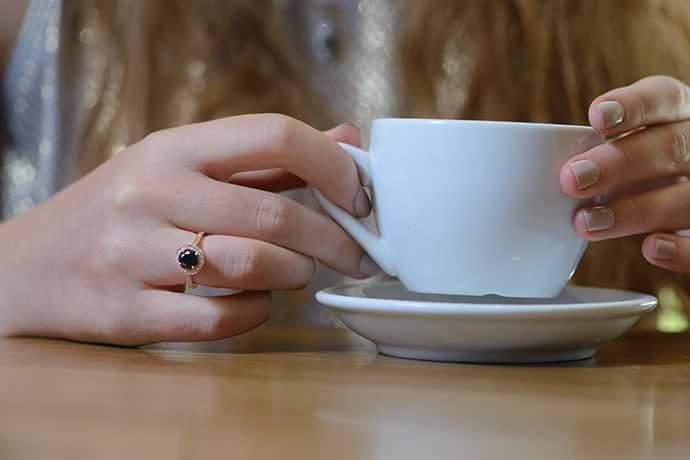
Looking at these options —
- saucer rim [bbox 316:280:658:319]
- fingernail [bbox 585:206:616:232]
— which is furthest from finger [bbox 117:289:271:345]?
fingernail [bbox 585:206:616:232]

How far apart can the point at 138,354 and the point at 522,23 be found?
0.70 meters

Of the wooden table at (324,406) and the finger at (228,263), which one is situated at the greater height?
the finger at (228,263)

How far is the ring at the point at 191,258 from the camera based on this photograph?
719 millimetres

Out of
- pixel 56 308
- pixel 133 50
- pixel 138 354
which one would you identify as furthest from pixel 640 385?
pixel 133 50

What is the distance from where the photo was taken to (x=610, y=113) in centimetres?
68

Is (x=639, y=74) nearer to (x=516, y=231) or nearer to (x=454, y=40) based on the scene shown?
(x=454, y=40)

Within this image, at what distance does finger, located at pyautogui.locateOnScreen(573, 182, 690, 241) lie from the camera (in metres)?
0.68

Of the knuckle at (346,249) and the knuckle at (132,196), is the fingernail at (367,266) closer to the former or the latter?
the knuckle at (346,249)

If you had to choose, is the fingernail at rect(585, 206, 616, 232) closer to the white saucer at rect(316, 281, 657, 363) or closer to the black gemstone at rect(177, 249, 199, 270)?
the white saucer at rect(316, 281, 657, 363)

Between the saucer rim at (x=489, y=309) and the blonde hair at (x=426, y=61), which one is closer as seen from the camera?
the saucer rim at (x=489, y=309)

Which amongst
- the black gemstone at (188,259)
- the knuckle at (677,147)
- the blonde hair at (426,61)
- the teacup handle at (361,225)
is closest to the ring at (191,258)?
the black gemstone at (188,259)

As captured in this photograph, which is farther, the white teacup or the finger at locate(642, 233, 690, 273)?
the finger at locate(642, 233, 690, 273)

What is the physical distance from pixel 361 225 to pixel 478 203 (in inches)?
4.7

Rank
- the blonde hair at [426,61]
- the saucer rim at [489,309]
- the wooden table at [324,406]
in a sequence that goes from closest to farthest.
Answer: the wooden table at [324,406] → the saucer rim at [489,309] → the blonde hair at [426,61]
